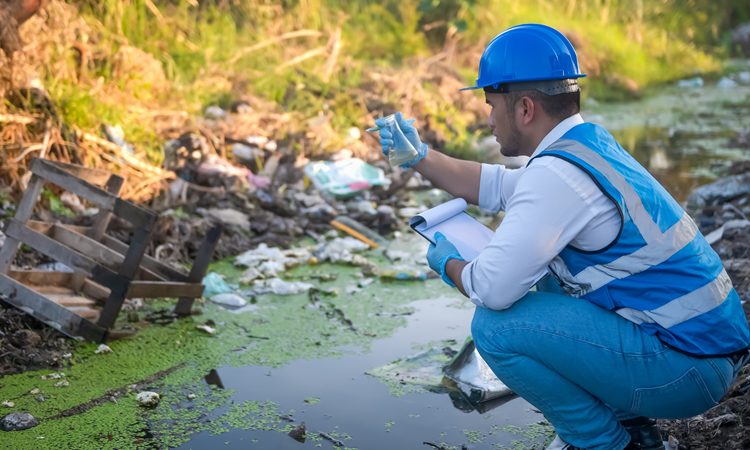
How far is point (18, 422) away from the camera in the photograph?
10.1ft

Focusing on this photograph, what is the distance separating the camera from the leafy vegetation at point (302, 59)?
6.62 m

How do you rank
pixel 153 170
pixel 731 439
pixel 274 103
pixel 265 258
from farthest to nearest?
pixel 274 103
pixel 153 170
pixel 265 258
pixel 731 439

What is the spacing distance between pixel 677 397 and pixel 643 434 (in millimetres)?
249

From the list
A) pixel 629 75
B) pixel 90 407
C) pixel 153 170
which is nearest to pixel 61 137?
pixel 153 170

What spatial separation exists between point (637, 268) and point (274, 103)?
535 centimetres

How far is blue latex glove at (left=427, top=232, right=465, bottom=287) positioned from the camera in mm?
2686

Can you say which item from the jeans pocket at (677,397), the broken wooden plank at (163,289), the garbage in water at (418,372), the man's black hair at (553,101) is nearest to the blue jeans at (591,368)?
the jeans pocket at (677,397)

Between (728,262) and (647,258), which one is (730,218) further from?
(647,258)

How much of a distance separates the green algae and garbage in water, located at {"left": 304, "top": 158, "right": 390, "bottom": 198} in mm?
1538

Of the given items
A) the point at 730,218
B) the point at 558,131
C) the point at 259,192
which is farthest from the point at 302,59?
the point at 558,131

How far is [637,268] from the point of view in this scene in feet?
8.01

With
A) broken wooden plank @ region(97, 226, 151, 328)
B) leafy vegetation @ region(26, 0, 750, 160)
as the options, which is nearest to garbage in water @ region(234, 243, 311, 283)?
broken wooden plank @ region(97, 226, 151, 328)

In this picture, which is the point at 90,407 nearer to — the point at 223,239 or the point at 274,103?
the point at 223,239

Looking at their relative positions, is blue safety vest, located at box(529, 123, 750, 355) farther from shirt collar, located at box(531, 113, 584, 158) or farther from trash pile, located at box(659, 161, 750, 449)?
trash pile, located at box(659, 161, 750, 449)
